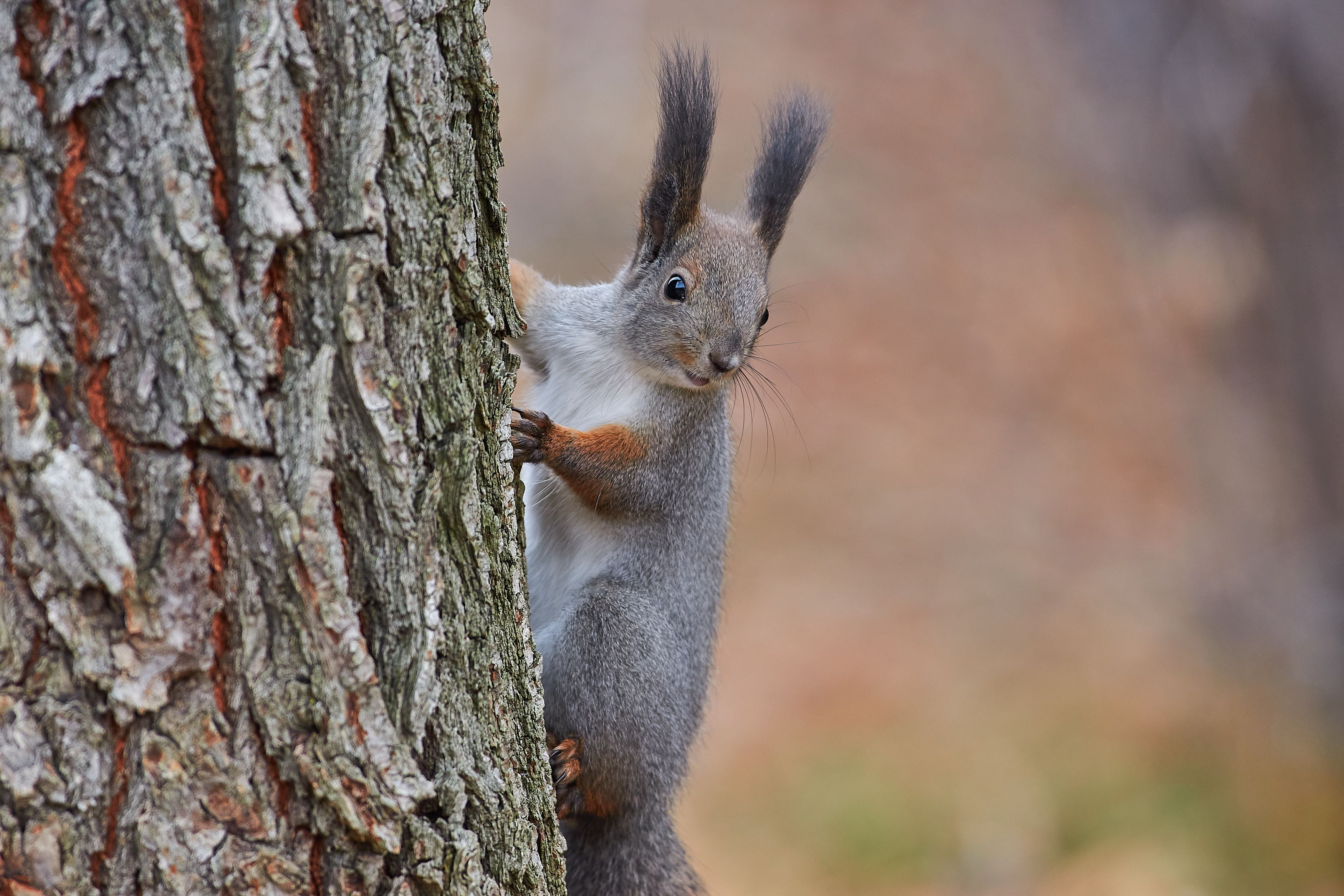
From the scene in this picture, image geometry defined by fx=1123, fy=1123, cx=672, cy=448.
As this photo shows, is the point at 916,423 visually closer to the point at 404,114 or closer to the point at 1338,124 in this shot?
the point at 1338,124

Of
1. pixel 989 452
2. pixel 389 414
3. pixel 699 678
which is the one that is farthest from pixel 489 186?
pixel 989 452

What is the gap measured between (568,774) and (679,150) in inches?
64.5

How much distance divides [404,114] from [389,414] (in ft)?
1.44

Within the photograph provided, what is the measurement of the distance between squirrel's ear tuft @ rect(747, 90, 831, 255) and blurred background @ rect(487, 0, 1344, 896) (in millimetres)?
397

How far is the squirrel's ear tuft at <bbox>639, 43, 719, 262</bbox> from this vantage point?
283cm

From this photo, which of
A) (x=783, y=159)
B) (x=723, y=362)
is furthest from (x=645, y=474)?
(x=783, y=159)

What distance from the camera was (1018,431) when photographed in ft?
31.6

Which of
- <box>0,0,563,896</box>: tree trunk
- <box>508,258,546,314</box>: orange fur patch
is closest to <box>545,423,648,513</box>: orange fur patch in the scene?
<box>508,258,546,314</box>: orange fur patch

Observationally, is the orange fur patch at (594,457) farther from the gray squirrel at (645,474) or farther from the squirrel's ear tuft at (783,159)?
the squirrel's ear tuft at (783,159)

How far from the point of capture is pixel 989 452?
31.3ft

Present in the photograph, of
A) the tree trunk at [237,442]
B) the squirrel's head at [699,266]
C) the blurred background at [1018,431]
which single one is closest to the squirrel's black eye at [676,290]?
the squirrel's head at [699,266]

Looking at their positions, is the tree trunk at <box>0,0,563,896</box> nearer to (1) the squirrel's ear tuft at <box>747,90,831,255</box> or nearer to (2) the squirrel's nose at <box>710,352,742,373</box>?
(2) the squirrel's nose at <box>710,352,742,373</box>

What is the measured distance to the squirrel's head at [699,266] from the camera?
124 inches

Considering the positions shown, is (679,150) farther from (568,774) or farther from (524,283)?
(568,774)
